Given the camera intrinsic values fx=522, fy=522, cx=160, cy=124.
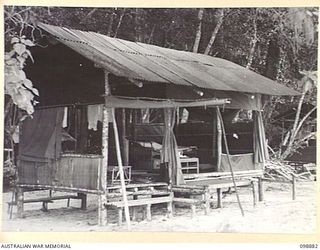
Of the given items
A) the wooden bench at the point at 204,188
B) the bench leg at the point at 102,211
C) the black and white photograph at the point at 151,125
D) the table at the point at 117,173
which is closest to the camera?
the black and white photograph at the point at 151,125

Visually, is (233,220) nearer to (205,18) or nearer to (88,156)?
(88,156)

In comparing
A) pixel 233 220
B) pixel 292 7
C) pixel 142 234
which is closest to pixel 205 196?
pixel 233 220

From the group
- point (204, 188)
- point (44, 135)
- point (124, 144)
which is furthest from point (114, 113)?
point (124, 144)

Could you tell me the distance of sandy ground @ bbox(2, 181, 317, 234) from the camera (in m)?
3.70

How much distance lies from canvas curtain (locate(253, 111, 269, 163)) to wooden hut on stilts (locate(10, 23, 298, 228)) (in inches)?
0.5

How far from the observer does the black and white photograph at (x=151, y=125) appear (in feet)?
12.9

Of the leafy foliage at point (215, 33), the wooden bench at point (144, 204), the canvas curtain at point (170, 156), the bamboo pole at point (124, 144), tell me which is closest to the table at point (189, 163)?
the canvas curtain at point (170, 156)

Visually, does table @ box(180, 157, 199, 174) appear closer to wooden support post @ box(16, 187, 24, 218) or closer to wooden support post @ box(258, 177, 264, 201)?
wooden support post @ box(258, 177, 264, 201)

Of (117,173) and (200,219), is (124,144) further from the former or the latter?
(200,219)

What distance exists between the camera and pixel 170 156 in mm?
5355

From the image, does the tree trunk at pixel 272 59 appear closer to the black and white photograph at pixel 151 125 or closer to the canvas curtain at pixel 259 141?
the black and white photograph at pixel 151 125

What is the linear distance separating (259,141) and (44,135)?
2.79 metres

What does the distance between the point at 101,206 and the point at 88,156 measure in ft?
1.58

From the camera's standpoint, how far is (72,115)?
19.7 ft
